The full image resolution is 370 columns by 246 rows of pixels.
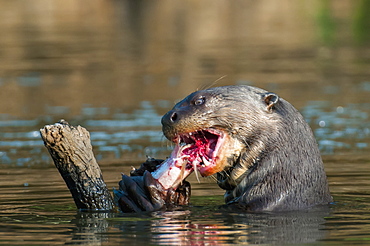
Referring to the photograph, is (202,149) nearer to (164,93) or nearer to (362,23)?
(164,93)

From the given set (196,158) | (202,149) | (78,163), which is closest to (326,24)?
(202,149)

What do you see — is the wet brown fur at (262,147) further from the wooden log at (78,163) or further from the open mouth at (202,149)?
the wooden log at (78,163)

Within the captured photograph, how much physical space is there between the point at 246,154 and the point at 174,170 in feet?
1.70

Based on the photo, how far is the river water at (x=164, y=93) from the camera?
582cm

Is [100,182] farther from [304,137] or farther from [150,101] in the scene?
[150,101]

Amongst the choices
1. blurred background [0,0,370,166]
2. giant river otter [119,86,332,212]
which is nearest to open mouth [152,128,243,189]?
giant river otter [119,86,332,212]

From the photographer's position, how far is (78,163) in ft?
20.2

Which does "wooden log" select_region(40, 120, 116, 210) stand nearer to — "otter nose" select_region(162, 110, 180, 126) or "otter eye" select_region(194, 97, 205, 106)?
"otter nose" select_region(162, 110, 180, 126)

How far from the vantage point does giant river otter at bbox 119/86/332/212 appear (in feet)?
20.1

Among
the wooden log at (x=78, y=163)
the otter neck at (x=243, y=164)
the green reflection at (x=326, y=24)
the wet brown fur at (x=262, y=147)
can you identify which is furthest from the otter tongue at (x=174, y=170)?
the green reflection at (x=326, y=24)

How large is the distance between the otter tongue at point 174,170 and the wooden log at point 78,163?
1.49 ft

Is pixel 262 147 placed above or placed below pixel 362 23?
above

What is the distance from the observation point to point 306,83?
1439 cm

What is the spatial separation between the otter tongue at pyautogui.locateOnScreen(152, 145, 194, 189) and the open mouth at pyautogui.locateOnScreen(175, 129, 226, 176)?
2 cm
